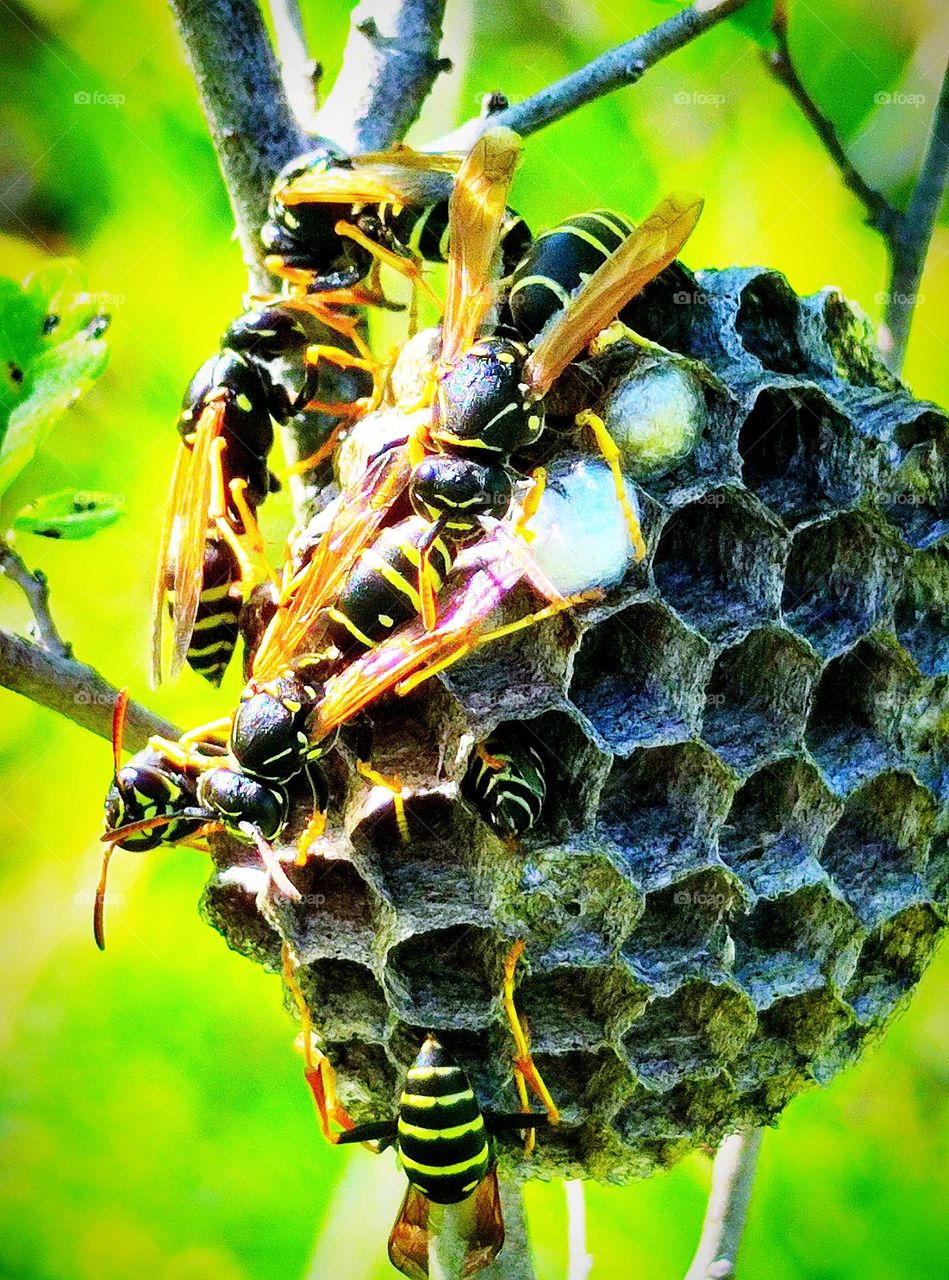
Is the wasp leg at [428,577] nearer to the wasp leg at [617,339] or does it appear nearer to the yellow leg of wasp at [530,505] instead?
the yellow leg of wasp at [530,505]

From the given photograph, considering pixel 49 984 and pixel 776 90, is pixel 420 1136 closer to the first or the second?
pixel 49 984

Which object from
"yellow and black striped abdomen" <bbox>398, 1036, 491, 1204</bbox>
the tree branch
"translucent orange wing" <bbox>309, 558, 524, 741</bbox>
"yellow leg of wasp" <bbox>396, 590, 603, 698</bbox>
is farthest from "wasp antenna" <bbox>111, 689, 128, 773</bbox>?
the tree branch

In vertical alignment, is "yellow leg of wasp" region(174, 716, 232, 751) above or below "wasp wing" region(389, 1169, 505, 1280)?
above

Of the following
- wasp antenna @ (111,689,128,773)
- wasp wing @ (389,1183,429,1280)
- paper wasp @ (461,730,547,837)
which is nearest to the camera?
paper wasp @ (461,730,547,837)

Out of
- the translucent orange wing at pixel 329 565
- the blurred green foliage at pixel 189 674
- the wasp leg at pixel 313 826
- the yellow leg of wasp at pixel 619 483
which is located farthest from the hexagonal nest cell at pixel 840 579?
the blurred green foliage at pixel 189 674

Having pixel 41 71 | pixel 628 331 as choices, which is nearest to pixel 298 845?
pixel 628 331

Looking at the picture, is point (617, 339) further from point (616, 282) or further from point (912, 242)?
point (912, 242)

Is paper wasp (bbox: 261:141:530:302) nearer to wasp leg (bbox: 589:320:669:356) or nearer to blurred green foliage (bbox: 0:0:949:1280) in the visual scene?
wasp leg (bbox: 589:320:669:356)
